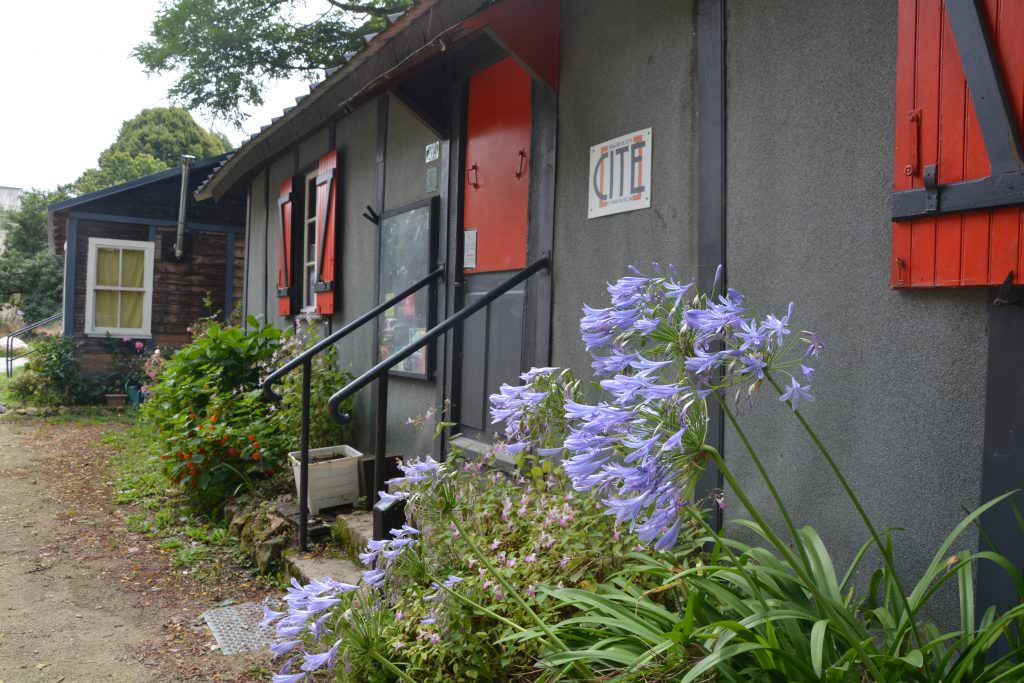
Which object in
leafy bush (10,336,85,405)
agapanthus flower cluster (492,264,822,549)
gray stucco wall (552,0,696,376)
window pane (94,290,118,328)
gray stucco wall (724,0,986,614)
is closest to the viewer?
agapanthus flower cluster (492,264,822,549)

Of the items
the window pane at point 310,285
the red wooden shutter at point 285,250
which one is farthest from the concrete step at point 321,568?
the red wooden shutter at point 285,250

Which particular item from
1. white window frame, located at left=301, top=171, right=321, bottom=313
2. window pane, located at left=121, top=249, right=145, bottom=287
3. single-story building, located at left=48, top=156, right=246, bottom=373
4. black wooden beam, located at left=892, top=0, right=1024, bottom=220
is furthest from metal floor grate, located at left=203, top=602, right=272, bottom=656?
window pane, located at left=121, top=249, right=145, bottom=287

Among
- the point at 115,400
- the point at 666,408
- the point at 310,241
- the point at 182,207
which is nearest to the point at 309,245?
the point at 310,241

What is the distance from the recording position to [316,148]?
7766 millimetres

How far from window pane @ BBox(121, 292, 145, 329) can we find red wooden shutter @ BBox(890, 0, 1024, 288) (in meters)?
13.0

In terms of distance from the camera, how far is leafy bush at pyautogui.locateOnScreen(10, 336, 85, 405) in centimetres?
1205

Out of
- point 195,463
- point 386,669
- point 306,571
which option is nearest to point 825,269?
point 386,669

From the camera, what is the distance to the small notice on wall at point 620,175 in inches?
128

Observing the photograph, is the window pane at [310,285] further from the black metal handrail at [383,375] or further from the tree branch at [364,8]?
the black metal handrail at [383,375]

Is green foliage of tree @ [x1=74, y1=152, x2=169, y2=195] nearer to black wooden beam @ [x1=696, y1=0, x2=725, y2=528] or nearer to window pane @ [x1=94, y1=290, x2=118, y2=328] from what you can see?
window pane @ [x1=94, y1=290, x2=118, y2=328]

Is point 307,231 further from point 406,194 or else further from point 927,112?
point 927,112

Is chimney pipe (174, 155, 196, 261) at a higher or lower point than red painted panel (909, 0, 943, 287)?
higher

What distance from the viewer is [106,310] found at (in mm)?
12734

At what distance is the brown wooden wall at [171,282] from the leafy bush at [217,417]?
6.34m
